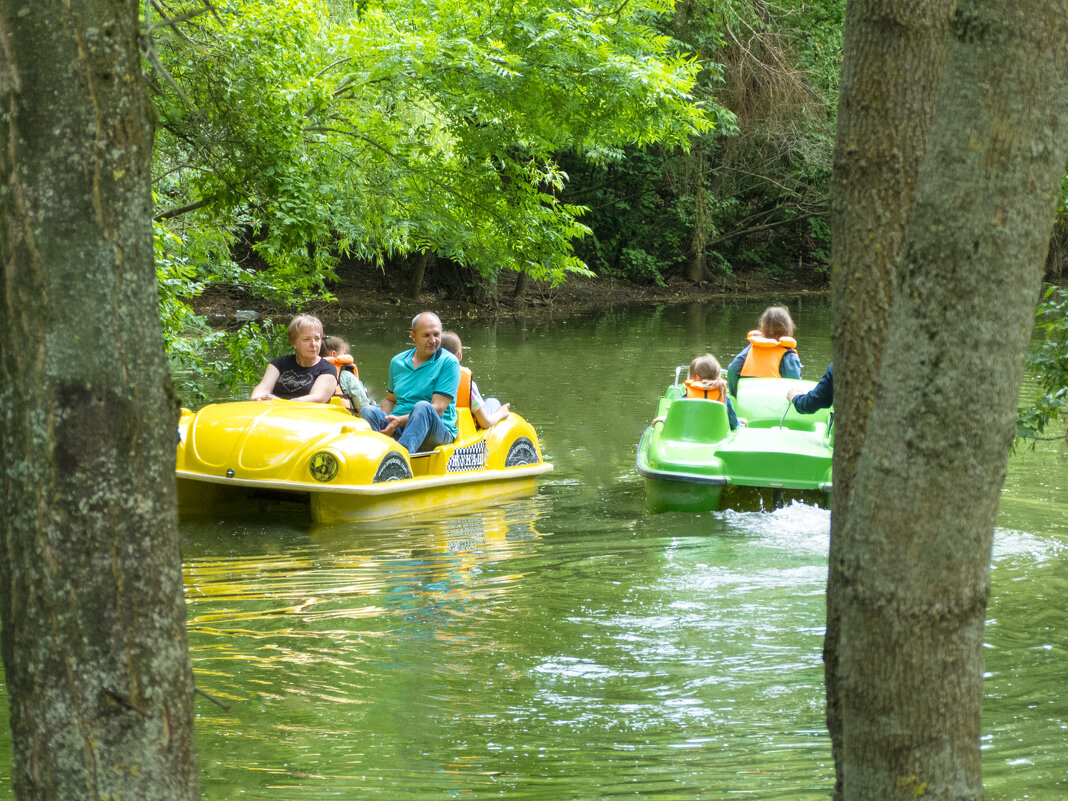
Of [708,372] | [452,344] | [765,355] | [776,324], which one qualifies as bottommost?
[708,372]

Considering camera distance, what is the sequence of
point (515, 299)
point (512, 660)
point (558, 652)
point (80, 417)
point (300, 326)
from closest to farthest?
point (80, 417) < point (512, 660) < point (558, 652) < point (300, 326) < point (515, 299)

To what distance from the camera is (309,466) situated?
282 inches

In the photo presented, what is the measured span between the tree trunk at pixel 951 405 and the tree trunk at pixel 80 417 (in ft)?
3.85

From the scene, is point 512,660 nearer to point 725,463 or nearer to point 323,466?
point 323,466

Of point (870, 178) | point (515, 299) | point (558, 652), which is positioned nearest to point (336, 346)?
point (558, 652)

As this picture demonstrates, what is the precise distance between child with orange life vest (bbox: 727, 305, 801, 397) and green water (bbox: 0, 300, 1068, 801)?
1.33 metres

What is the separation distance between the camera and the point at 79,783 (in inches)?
78.1

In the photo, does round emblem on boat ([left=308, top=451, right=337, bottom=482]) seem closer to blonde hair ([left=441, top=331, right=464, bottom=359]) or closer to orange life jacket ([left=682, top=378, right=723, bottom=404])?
blonde hair ([left=441, top=331, right=464, bottom=359])

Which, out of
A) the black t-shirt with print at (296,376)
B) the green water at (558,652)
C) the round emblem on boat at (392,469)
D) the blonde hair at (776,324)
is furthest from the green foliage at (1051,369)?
the black t-shirt with print at (296,376)

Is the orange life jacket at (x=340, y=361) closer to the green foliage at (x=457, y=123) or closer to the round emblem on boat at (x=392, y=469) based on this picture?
the green foliage at (x=457, y=123)

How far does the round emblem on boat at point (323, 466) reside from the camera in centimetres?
718

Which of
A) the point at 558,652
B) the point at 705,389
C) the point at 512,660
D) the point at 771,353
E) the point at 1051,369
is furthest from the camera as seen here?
the point at 771,353

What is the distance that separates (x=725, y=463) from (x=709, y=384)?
2.67 ft

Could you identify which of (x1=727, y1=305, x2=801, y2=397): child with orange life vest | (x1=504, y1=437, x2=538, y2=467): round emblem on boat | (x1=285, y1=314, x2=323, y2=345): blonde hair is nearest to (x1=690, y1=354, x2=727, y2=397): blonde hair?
(x1=727, y1=305, x2=801, y2=397): child with orange life vest
